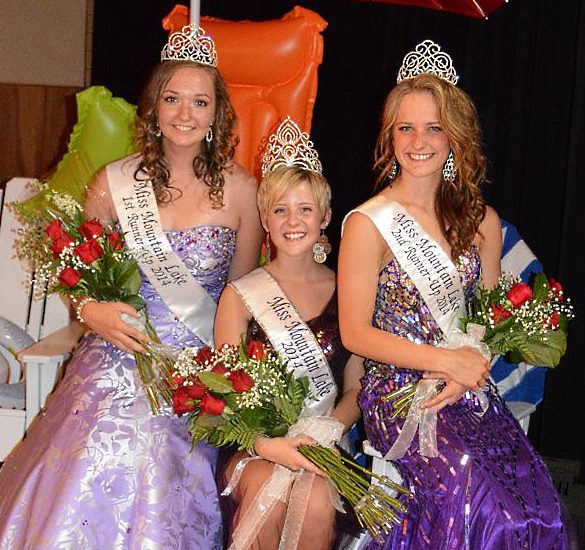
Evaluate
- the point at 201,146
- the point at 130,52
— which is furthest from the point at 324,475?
the point at 130,52

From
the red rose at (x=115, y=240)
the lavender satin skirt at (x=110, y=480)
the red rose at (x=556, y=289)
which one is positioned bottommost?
the lavender satin skirt at (x=110, y=480)

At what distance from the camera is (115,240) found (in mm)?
2357

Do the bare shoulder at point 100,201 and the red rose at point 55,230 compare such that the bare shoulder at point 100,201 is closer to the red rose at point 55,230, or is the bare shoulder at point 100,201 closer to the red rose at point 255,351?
the red rose at point 55,230

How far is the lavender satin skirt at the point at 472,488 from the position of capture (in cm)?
199

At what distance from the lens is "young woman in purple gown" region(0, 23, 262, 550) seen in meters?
2.16

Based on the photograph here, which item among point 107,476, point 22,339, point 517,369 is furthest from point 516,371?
point 22,339

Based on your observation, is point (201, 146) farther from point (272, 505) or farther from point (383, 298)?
point (272, 505)

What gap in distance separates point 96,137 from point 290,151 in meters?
0.79

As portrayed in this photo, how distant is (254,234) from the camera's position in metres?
2.58

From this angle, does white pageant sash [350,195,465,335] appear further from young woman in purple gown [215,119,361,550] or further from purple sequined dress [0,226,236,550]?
purple sequined dress [0,226,236,550]

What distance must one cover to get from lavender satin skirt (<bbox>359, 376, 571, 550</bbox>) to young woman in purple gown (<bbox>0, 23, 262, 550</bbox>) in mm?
431

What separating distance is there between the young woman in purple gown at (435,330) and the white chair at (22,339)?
0.94 m

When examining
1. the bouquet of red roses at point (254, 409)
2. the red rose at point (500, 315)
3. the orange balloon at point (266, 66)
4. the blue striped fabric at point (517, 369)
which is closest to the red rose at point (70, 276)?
the bouquet of red roses at point (254, 409)

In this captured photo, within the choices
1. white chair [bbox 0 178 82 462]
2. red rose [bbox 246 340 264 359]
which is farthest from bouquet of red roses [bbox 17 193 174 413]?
white chair [bbox 0 178 82 462]
